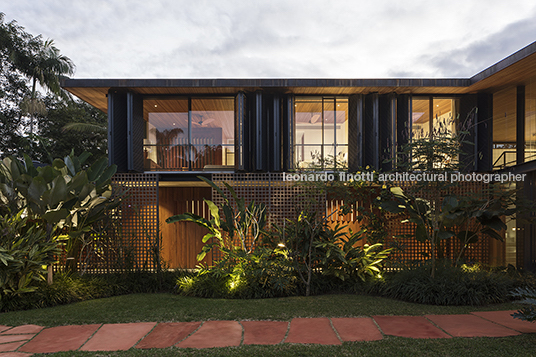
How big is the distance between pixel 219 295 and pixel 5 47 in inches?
731

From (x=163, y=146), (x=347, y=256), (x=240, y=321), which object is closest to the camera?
(x=240, y=321)

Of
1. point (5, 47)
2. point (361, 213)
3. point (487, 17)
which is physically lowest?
point (361, 213)

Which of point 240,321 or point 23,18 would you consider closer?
point 240,321

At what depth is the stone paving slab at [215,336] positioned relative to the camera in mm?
3410

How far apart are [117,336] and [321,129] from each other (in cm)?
714

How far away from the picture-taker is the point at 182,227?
358 inches

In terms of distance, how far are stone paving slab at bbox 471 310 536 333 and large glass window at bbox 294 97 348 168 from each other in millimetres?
5173

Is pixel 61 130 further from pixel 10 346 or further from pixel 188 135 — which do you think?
pixel 10 346

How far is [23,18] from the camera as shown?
16062 millimetres

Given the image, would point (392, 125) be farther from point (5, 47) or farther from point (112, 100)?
point (5, 47)

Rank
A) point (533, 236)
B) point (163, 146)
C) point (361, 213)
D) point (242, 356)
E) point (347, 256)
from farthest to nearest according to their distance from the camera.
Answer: point (163, 146) → point (361, 213) → point (533, 236) → point (347, 256) → point (242, 356)

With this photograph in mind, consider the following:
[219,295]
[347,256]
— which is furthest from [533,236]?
[219,295]

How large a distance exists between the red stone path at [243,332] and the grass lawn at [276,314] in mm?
168

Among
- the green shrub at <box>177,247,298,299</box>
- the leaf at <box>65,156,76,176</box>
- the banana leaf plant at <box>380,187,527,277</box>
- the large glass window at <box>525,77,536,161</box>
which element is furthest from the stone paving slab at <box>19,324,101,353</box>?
the large glass window at <box>525,77,536,161</box>
